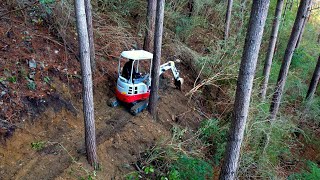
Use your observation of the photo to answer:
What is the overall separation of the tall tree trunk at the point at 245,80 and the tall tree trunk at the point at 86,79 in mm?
2848

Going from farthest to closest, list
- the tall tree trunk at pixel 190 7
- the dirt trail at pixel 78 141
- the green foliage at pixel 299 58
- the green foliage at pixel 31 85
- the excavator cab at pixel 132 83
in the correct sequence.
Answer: the green foliage at pixel 299 58
the tall tree trunk at pixel 190 7
the excavator cab at pixel 132 83
the green foliage at pixel 31 85
the dirt trail at pixel 78 141

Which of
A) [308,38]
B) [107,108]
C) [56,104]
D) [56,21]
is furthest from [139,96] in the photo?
[308,38]

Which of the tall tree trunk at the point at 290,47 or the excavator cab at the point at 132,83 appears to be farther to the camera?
the excavator cab at the point at 132,83

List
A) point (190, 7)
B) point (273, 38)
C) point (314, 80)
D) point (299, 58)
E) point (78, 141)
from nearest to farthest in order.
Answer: point (78, 141) < point (273, 38) < point (314, 80) < point (190, 7) < point (299, 58)

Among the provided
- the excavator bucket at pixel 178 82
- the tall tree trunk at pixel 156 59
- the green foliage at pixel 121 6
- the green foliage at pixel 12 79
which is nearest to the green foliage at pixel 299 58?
the excavator bucket at pixel 178 82

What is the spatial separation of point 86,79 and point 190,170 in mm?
3019

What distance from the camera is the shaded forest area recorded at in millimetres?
6242

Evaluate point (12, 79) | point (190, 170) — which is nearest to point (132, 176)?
point (190, 170)

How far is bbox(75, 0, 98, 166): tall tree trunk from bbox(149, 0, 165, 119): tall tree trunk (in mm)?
2563

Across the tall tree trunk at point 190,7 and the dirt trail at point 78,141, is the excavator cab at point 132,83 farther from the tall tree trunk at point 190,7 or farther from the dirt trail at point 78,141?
the tall tree trunk at point 190,7

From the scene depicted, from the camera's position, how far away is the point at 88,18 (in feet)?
26.5

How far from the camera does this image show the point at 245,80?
171 inches

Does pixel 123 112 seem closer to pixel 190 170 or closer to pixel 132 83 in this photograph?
pixel 132 83

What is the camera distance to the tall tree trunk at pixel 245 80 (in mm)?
3943
